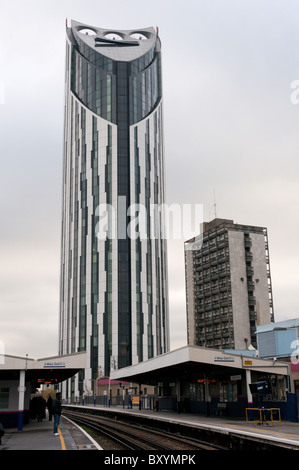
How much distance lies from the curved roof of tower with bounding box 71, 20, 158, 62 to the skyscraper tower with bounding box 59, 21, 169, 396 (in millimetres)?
260

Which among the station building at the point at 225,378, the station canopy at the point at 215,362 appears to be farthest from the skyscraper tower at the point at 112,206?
the station canopy at the point at 215,362

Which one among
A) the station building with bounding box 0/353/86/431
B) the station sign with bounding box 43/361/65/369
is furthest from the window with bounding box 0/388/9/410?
the station sign with bounding box 43/361/65/369

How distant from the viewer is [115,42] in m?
128

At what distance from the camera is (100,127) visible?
118m

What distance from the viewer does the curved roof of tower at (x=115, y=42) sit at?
125125mm

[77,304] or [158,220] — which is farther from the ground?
[158,220]

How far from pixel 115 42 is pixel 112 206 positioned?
4633cm

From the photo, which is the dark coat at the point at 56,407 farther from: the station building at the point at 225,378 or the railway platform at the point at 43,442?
the station building at the point at 225,378

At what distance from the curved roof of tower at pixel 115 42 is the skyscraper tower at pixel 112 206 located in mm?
260

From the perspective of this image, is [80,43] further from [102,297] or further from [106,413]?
[106,413]

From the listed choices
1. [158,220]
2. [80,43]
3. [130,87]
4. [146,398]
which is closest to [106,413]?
[146,398]

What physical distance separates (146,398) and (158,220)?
216ft

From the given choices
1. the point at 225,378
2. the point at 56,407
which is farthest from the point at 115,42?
the point at 56,407

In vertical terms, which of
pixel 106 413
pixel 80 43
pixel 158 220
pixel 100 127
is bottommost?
pixel 106 413
